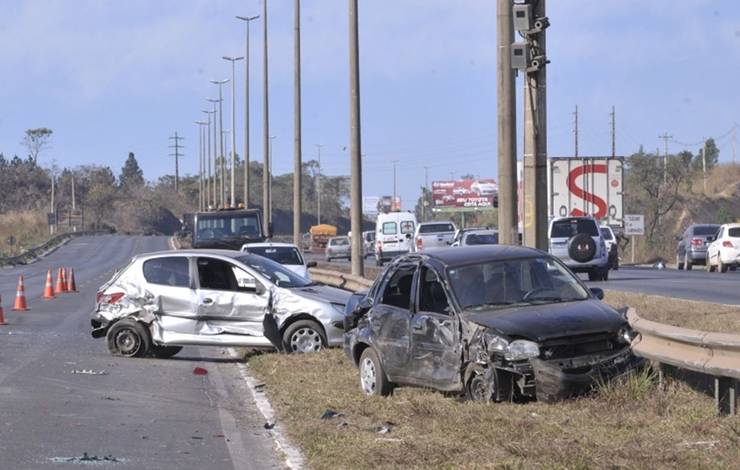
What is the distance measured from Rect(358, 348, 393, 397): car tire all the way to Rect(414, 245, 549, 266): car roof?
123cm

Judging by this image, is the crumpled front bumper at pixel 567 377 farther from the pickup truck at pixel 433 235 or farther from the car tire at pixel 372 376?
the pickup truck at pixel 433 235

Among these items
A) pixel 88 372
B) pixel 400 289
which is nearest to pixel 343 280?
pixel 88 372

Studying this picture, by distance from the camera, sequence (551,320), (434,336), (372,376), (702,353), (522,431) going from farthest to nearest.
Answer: (372,376) < (434,336) < (551,320) < (702,353) < (522,431)

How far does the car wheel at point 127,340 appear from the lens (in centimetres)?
1708

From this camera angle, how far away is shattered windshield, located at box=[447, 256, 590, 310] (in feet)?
38.5

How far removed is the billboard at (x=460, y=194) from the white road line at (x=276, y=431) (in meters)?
110

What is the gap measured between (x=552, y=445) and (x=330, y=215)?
161m

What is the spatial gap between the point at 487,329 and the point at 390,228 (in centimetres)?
4327

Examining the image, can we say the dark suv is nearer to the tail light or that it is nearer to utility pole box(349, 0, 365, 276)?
utility pole box(349, 0, 365, 276)

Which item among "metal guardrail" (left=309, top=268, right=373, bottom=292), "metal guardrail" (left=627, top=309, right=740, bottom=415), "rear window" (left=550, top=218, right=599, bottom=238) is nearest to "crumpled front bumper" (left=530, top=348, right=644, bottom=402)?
"metal guardrail" (left=627, top=309, right=740, bottom=415)

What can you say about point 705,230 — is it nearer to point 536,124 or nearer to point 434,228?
point 434,228

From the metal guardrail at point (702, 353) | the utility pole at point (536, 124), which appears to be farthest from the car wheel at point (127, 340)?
the metal guardrail at point (702, 353)

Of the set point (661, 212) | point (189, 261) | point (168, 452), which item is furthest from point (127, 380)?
point (661, 212)

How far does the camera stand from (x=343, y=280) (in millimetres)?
28109
